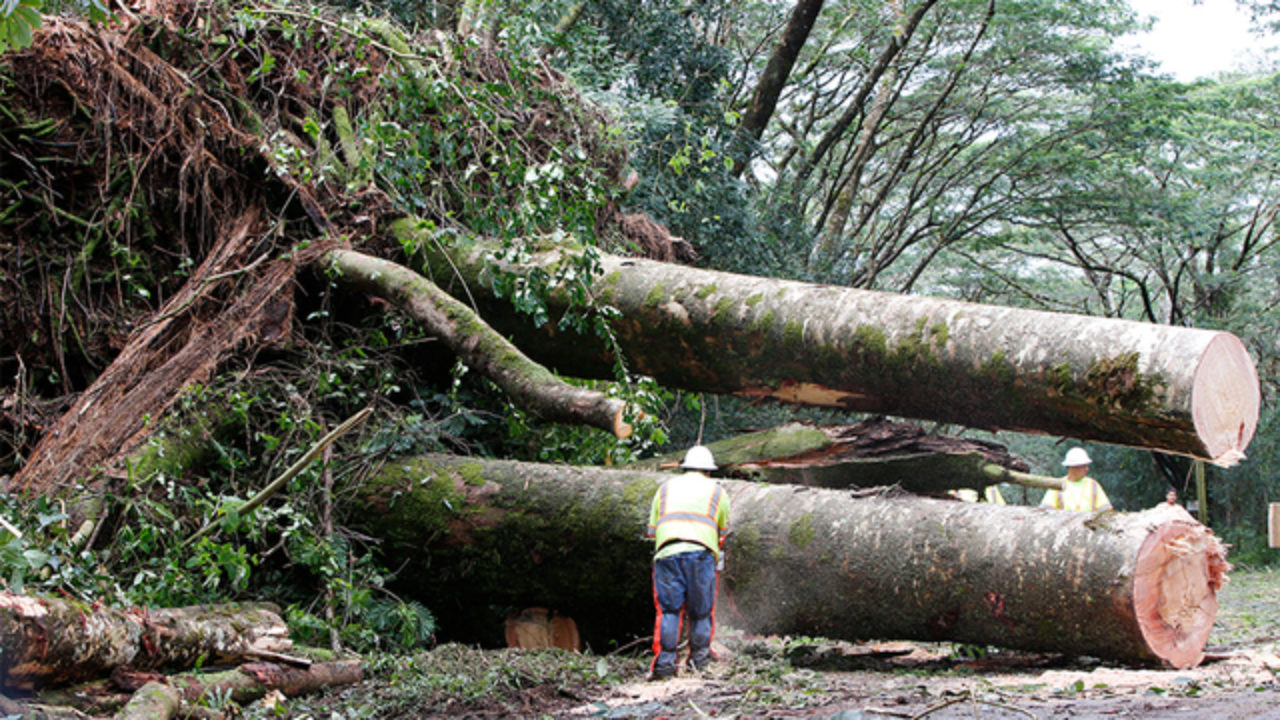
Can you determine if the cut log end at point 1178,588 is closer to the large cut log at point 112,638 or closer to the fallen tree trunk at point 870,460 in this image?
the fallen tree trunk at point 870,460

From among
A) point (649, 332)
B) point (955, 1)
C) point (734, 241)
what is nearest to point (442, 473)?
point (649, 332)

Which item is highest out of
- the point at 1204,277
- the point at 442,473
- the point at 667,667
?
the point at 1204,277

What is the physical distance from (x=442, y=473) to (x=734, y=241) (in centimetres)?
573

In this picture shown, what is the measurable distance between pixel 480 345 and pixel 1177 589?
11.1 ft

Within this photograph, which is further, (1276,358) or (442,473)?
(1276,358)

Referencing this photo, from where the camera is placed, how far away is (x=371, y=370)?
589 centimetres

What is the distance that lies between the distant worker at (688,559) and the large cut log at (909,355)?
0.63 meters

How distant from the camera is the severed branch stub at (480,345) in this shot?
406 cm

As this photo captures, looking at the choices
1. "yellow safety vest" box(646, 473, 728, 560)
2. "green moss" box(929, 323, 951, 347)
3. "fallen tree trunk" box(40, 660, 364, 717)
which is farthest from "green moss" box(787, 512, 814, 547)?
"fallen tree trunk" box(40, 660, 364, 717)

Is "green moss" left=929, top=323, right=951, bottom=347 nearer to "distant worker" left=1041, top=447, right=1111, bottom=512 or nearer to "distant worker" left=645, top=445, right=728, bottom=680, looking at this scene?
"distant worker" left=645, top=445, right=728, bottom=680

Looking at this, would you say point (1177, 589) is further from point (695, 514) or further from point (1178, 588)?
point (695, 514)

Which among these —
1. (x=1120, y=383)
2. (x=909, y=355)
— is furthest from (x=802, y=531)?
(x=1120, y=383)

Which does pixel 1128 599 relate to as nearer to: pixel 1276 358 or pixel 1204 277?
pixel 1204 277

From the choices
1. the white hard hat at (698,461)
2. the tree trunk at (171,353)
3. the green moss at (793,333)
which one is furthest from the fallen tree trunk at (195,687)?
the green moss at (793,333)
